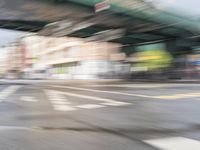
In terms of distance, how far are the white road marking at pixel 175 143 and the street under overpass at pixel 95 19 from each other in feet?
65.4

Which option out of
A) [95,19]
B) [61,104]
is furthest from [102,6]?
[61,104]

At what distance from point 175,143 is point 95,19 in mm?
25134

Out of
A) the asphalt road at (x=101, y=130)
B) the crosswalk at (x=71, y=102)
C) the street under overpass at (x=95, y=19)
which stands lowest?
the crosswalk at (x=71, y=102)

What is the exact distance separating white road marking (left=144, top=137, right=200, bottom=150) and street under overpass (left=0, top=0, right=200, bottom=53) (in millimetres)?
19924

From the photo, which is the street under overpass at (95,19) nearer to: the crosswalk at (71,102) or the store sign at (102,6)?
the store sign at (102,6)

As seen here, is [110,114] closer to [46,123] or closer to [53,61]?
[46,123]

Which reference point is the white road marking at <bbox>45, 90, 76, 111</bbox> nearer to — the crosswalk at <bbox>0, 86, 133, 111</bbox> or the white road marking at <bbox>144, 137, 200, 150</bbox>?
the crosswalk at <bbox>0, 86, 133, 111</bbox>

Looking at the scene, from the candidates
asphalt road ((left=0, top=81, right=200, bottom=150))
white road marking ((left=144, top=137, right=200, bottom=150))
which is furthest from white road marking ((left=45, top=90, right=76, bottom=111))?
white road marking ((left=144, top=137, right=200, bottom=150))

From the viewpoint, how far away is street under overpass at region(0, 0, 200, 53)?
2439cm

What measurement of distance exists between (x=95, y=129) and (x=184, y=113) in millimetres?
2349

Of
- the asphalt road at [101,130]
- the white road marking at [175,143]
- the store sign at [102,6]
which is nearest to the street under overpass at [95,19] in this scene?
the store sign at [102,6]

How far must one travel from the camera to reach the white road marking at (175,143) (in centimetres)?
380

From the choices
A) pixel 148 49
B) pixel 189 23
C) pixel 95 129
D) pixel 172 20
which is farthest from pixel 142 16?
pixel 95 129

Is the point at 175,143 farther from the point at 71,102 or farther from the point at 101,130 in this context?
the point at 71,102
